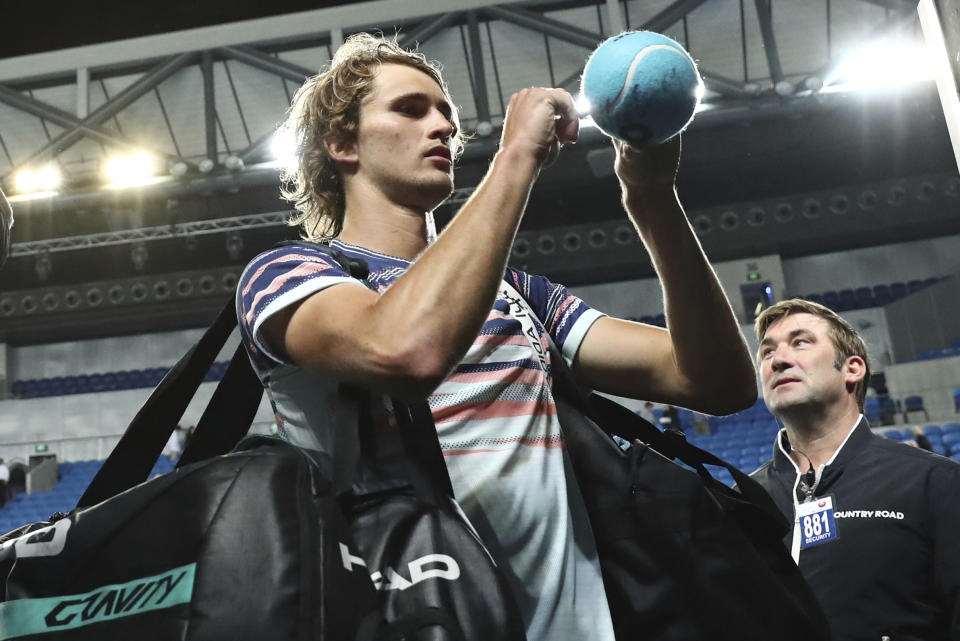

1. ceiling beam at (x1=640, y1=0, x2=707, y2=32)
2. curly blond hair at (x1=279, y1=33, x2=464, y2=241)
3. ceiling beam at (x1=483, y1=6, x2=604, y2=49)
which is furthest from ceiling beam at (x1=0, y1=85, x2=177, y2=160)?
curly blond hair at (x1=279, y1=33, x2=464, y2=241)

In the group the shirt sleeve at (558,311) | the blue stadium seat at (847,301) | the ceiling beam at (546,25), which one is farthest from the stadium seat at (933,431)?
the shirt sleeve at (558,311)

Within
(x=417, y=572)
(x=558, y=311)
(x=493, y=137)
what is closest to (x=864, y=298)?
(x=493, y=137)

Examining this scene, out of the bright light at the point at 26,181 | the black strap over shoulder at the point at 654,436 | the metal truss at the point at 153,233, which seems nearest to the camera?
the black strap over shoulder at the point at 654,436

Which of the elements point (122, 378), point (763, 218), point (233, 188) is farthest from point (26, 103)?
point (763, 218)

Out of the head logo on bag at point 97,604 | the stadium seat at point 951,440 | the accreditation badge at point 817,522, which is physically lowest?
the head logo on bag at point 97,604

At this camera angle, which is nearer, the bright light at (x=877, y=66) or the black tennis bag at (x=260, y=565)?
the black tennis bag at (x=260, y=565)

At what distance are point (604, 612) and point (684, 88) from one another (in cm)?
66

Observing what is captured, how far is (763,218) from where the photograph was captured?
14.8 m

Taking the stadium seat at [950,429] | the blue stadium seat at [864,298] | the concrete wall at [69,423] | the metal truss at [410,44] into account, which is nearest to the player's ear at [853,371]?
the stadium seat at [950,429]

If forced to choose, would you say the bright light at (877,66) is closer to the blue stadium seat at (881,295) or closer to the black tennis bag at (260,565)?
the blue stadium seat at (881,295)

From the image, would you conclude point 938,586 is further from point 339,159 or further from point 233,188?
point 233,188

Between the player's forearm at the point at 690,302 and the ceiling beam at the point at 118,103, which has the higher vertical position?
the ceiling beam at the point at 118,103

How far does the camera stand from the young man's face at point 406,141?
131 cm

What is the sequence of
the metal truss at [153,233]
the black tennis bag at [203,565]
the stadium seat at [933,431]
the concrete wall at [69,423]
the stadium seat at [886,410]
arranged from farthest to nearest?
1. the concrete wall at [69,423]
2. the metal truss at [153,233]
3. the stadium seat at [886,410]
4. the stadium seat at [933,431]
5. the black tennis bag at [203,565]
